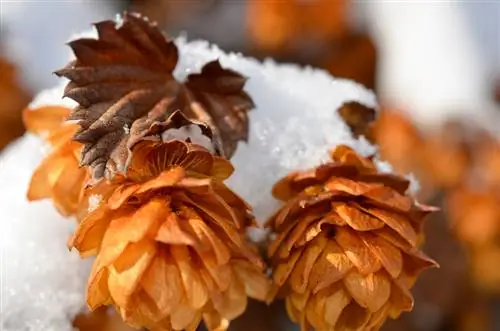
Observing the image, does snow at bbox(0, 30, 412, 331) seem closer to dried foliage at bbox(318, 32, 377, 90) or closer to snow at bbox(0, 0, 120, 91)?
snow at bbox(0, 0, 120, 91)

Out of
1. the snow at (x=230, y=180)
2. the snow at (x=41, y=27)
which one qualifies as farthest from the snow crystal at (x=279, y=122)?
the snow at (x=41, y=27)

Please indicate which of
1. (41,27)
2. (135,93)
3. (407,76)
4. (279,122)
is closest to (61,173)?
(135,93)

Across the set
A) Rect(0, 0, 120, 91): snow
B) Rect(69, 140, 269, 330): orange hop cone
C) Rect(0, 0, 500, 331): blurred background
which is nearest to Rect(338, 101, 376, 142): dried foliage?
Rect(0, 0, 500, 331): blurred background

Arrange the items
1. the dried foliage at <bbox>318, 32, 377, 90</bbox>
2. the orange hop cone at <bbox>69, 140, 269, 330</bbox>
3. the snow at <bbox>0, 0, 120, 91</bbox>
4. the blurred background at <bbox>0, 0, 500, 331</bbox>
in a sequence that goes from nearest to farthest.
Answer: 1. the orange hop cone at <bbox>69, 140, 269, 330</bbox>
2. the blurred background at <bbox>0, 0, 500, 331</bbox>
3. the snow at <bbox>0, 0, 120, 91</bbox>
4. the dried foliage at <bbox>318, 32, 377, 90</bbox>

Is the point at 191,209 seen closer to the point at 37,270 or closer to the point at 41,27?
the point at 37,270

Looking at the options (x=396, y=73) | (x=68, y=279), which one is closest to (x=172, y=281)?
(x=68, y=279)
